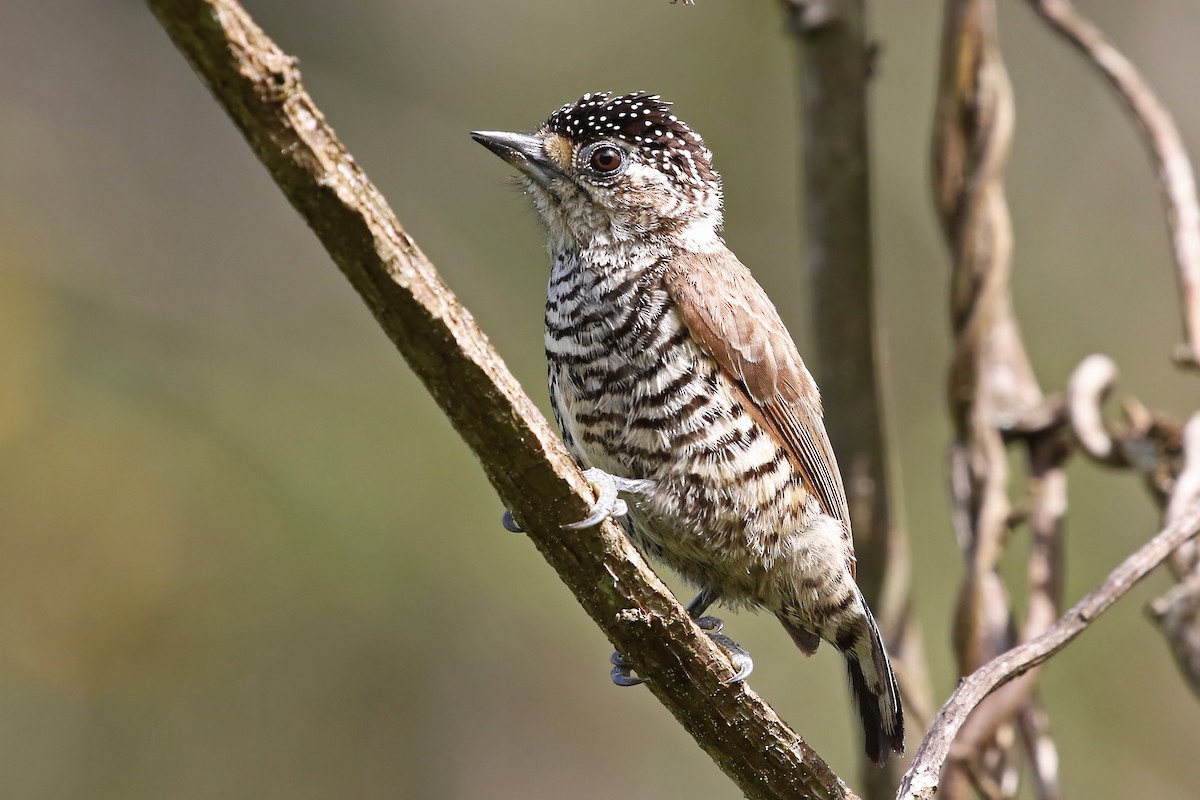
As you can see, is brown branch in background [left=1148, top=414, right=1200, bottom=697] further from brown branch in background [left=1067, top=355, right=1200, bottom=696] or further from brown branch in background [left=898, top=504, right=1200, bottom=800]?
brown branch in background [left=898, top=504, right=1200, bottom=800]

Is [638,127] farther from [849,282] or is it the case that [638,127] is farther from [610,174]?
[849,282]

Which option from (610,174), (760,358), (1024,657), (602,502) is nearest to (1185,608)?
(1024,657)

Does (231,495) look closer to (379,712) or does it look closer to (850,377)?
(379,712)

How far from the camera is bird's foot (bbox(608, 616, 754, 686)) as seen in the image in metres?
1.90

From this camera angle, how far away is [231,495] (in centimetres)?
518

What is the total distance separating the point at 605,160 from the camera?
299 centimetres

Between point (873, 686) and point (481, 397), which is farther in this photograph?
point (873, 686)

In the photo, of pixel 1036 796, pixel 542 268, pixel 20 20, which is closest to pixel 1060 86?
pixel 542 268

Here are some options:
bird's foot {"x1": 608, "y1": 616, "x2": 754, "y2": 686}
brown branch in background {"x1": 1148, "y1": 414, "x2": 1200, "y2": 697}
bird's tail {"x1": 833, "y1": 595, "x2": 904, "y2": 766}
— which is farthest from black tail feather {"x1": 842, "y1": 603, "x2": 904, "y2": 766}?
brown branch in background {"x1": 1148, "y1": 414, "x2": 1200, "y2": 697}

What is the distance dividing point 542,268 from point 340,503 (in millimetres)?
1549

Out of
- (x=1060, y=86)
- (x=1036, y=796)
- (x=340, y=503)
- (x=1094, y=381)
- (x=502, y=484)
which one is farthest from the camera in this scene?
(x=1060, y=86)

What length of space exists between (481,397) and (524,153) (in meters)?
1.53

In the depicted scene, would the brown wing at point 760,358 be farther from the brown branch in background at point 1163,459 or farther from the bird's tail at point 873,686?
the brown branch in background at point 1163,459

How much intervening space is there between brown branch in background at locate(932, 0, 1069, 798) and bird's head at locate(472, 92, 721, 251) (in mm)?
630
